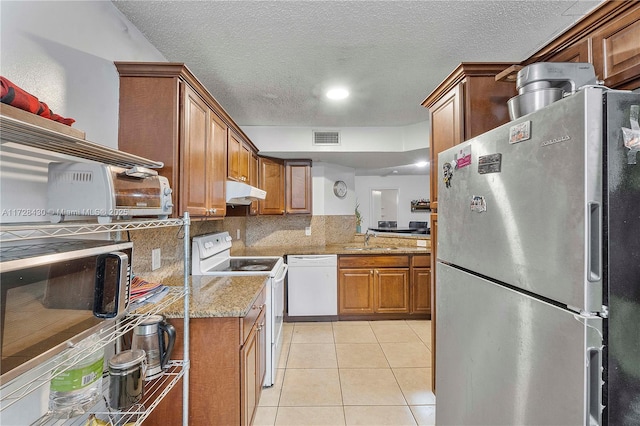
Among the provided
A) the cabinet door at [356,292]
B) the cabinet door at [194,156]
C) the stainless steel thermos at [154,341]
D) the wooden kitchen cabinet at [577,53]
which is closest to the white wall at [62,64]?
the cabinet door at [194,156]

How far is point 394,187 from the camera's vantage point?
7.45 m

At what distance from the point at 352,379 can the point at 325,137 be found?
8.59 feet

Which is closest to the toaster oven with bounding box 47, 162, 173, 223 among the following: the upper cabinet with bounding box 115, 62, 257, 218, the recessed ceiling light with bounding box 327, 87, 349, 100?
the upper cabinet with bounding box 115, 62, 257, 218

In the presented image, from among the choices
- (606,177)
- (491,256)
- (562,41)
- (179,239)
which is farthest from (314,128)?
(606,177)

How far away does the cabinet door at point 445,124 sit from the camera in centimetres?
175

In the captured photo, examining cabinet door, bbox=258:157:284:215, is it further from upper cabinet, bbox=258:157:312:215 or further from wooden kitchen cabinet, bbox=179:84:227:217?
wooden kitchen cabinet, bbox=179:84:227:217

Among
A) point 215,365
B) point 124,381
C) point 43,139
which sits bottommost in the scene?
point 215,365

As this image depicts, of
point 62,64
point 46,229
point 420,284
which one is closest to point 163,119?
point 62,64

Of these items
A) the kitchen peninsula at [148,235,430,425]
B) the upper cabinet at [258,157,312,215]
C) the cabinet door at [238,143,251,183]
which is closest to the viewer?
the kitchen peninsula at [148,235,430,425]

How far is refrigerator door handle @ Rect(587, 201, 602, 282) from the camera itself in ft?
2.45

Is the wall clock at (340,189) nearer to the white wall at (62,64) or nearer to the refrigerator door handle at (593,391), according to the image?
the white wall at (62,64)

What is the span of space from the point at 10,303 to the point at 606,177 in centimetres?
149

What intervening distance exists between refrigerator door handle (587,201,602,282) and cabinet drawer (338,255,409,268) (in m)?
2.96

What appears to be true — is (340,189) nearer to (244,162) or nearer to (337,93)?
(244,162)
